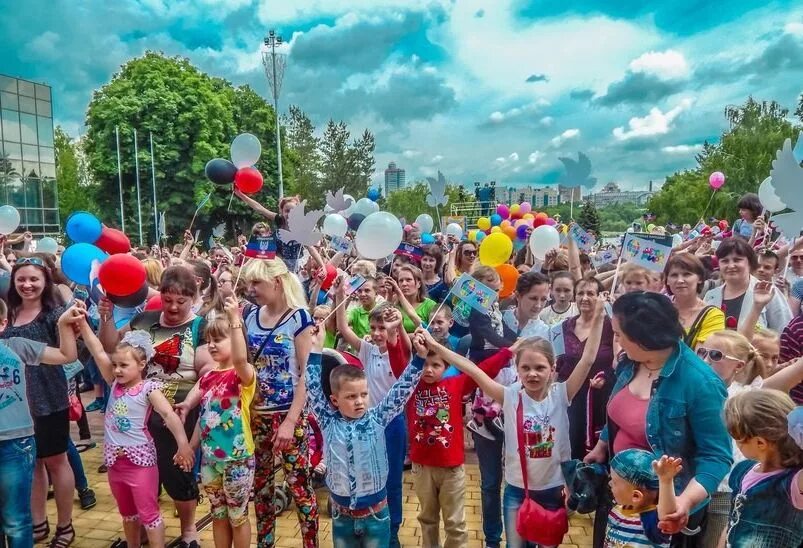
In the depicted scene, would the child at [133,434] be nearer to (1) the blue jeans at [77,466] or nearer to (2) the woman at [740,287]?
(1) the blue jeans at [77,466]

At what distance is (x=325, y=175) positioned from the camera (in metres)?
38.2

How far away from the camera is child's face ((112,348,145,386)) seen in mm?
3160

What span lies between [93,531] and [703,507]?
12.5ft

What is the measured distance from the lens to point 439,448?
314cm

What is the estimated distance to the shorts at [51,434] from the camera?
11.3ft

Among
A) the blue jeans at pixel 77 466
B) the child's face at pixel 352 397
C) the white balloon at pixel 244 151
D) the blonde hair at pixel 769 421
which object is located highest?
the white balloon at pixel 244 151

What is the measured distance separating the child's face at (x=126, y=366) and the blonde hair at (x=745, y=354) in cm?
300

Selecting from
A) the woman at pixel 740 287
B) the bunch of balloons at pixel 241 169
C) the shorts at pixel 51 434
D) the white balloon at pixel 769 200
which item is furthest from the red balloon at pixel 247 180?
the white balloon at pixel 769 200

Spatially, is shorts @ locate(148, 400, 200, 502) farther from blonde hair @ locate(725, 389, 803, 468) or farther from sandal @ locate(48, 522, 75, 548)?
blonde hair @ locate(725, 389, 803, 468)

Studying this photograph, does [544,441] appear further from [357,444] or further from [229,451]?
[229,451]

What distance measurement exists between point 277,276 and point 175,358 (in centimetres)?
84

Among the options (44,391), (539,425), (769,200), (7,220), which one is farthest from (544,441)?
(7,220)

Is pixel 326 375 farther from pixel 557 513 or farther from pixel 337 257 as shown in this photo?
pixel 337 257

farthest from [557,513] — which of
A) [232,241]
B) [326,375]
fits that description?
[232,241]
